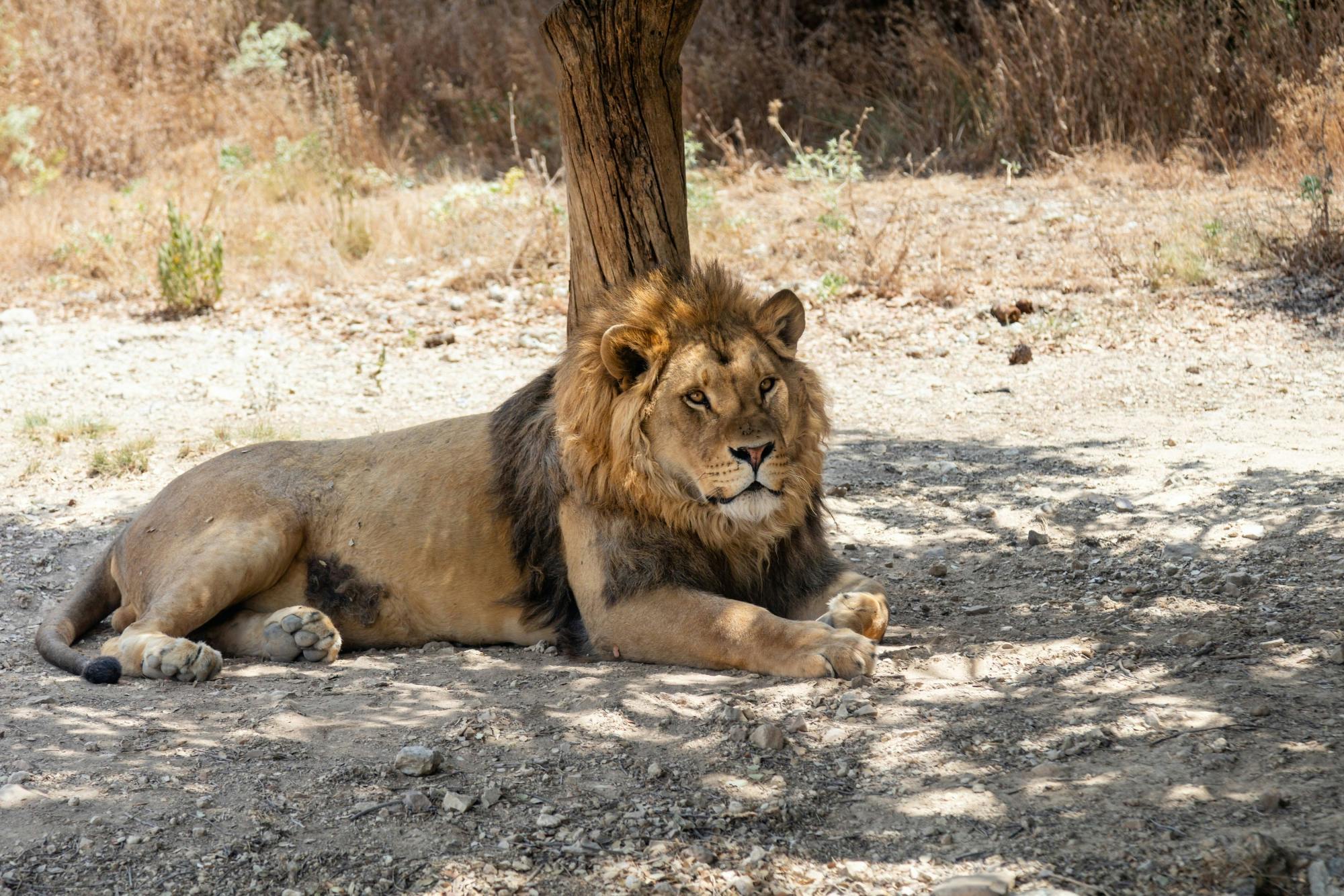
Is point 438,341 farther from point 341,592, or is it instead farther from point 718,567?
point 718,567

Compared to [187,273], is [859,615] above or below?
below

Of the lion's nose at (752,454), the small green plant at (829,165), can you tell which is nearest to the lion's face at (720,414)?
the lion's nose at (752,454)

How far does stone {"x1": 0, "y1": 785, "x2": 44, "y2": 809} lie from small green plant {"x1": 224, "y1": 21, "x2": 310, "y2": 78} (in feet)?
43.4

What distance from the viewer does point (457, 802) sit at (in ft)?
11.0

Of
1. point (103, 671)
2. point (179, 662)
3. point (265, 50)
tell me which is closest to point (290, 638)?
point (179, 662)

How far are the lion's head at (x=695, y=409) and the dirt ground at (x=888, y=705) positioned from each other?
23.2 inches

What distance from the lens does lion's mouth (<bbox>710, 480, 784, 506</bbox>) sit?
4.43m

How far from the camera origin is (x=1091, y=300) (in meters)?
9.43

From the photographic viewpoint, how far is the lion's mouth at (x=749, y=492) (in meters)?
4.43

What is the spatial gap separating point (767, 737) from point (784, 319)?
1.70m

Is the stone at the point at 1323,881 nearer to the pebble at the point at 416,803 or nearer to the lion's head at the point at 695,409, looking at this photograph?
the pebble at the point at 416,803

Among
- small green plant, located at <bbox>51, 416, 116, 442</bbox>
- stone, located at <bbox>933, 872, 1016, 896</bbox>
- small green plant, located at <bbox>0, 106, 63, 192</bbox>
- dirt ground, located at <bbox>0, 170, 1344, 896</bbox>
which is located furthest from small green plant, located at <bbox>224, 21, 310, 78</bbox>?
stone, located at <bbox>933, 872, 1016, 896</bbox>

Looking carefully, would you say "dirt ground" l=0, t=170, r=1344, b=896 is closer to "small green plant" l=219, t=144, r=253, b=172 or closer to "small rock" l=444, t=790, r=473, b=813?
"small rock" l=444, t=790, r=473, b=813

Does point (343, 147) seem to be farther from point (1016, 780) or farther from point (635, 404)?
point (1016, 780)
